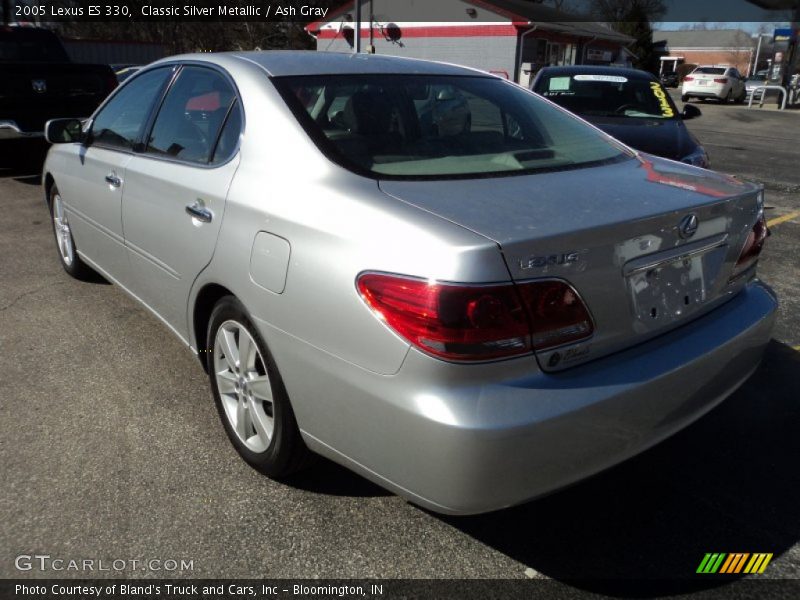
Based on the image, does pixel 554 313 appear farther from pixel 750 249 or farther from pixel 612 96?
pixel 612 96

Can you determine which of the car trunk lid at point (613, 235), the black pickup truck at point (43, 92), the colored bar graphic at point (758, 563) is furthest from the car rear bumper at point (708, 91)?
the colored bar graphic at point (758, 563)

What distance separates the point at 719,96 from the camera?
31.7m

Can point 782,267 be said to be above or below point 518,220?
below

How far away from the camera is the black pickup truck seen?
872 cm

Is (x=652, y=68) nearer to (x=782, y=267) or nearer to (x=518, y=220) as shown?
(x=782, y=267)

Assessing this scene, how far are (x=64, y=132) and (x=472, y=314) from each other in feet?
11.1

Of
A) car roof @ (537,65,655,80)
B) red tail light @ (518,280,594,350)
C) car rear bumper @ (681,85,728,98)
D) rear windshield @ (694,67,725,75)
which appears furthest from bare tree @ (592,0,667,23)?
red tail light @ (518,280,594,350)

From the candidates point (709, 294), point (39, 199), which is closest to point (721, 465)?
point (709, 294)

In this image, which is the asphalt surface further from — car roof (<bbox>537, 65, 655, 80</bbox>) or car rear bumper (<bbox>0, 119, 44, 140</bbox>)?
car rear bumper (<bbox>0, 119, 44, 140</bbox>)

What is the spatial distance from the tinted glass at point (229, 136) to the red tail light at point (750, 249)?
1.95 m

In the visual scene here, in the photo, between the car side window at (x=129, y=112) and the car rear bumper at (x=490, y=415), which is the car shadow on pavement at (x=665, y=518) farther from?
the car side window at (x=129, y=112)

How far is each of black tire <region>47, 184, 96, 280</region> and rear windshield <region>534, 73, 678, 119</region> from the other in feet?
16.2

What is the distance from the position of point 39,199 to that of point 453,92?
6.73m

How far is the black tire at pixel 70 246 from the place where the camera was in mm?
4848
